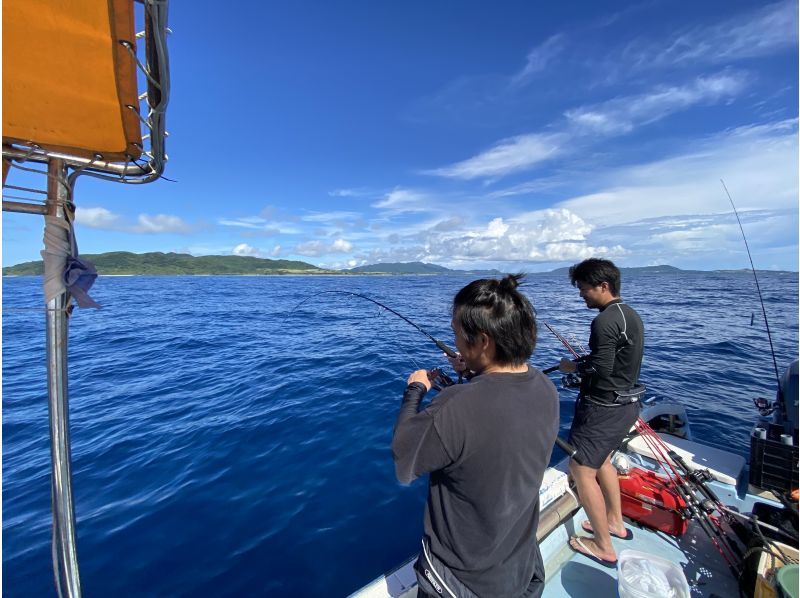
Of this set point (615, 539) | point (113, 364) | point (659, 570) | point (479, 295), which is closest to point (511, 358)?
point (479, 295)

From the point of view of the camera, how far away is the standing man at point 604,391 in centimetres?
342

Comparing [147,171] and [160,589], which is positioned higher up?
[147,171]

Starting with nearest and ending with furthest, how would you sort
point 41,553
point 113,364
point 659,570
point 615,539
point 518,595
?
1. point 518,595
2. point 659,570
3. point 615,539
4. point 41,553
5. point 113,364

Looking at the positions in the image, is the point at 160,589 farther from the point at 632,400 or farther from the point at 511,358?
the point at 632,400

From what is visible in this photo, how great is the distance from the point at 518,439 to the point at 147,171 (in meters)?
2.63

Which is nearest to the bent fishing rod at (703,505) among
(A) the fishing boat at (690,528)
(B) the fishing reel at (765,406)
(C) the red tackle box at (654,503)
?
(A) the fishing boat at (690,528)

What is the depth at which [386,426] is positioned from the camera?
7.24 metres

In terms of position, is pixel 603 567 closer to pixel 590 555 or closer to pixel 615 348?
pixel 590 555

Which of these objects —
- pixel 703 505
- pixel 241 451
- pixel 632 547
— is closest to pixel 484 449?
pixel 632 547

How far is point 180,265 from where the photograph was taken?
146375 millimetres

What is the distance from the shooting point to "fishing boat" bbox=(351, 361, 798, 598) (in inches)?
117

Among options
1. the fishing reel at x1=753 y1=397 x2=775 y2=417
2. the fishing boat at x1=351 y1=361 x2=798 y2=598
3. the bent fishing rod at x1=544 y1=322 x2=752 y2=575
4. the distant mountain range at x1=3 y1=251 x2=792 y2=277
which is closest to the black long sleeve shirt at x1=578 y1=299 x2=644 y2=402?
the bent fishing rod at x1=544 y1=322 x2=752 y2=575

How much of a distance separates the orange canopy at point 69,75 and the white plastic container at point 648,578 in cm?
474

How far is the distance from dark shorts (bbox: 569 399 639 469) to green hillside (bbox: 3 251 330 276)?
13159cm
